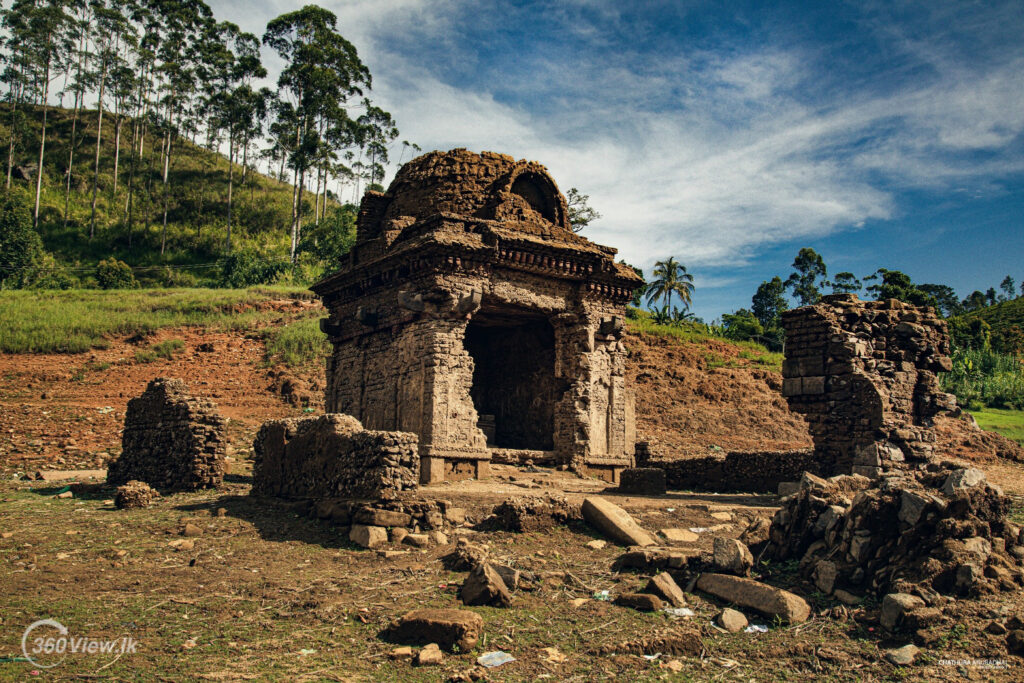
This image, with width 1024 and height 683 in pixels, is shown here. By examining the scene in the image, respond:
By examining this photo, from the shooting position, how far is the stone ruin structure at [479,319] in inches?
523

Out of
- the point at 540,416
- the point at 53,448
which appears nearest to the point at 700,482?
the point at 540,416

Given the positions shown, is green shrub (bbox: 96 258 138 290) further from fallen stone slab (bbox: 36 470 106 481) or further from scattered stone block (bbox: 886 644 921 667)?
scattered stone block (bbox: 886 644 921 667)

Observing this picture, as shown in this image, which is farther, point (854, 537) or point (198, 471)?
point (198, 471)

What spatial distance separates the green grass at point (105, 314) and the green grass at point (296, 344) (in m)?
1.78

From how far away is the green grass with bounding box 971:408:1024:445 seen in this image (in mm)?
24469

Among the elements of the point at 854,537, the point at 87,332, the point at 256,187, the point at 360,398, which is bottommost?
the point at 854,537

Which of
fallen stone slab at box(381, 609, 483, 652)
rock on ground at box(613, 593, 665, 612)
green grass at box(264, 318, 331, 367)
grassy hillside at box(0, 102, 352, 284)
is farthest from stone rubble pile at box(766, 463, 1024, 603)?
grassy hillside at box(0, 102, 352, 284)

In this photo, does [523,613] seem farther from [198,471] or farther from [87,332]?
[87,332]

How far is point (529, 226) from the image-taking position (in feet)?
48.6

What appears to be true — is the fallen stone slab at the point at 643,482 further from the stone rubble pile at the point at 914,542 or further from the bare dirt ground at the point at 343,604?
the stone rubble pile at the point at 914,542

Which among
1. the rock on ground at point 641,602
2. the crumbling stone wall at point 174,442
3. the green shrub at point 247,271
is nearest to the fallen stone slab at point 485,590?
the rock on ground at point 641,602

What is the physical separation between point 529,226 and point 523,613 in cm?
972

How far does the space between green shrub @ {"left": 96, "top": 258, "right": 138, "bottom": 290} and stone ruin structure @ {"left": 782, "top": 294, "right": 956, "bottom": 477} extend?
3678 cm

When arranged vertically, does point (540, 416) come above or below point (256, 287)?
below
